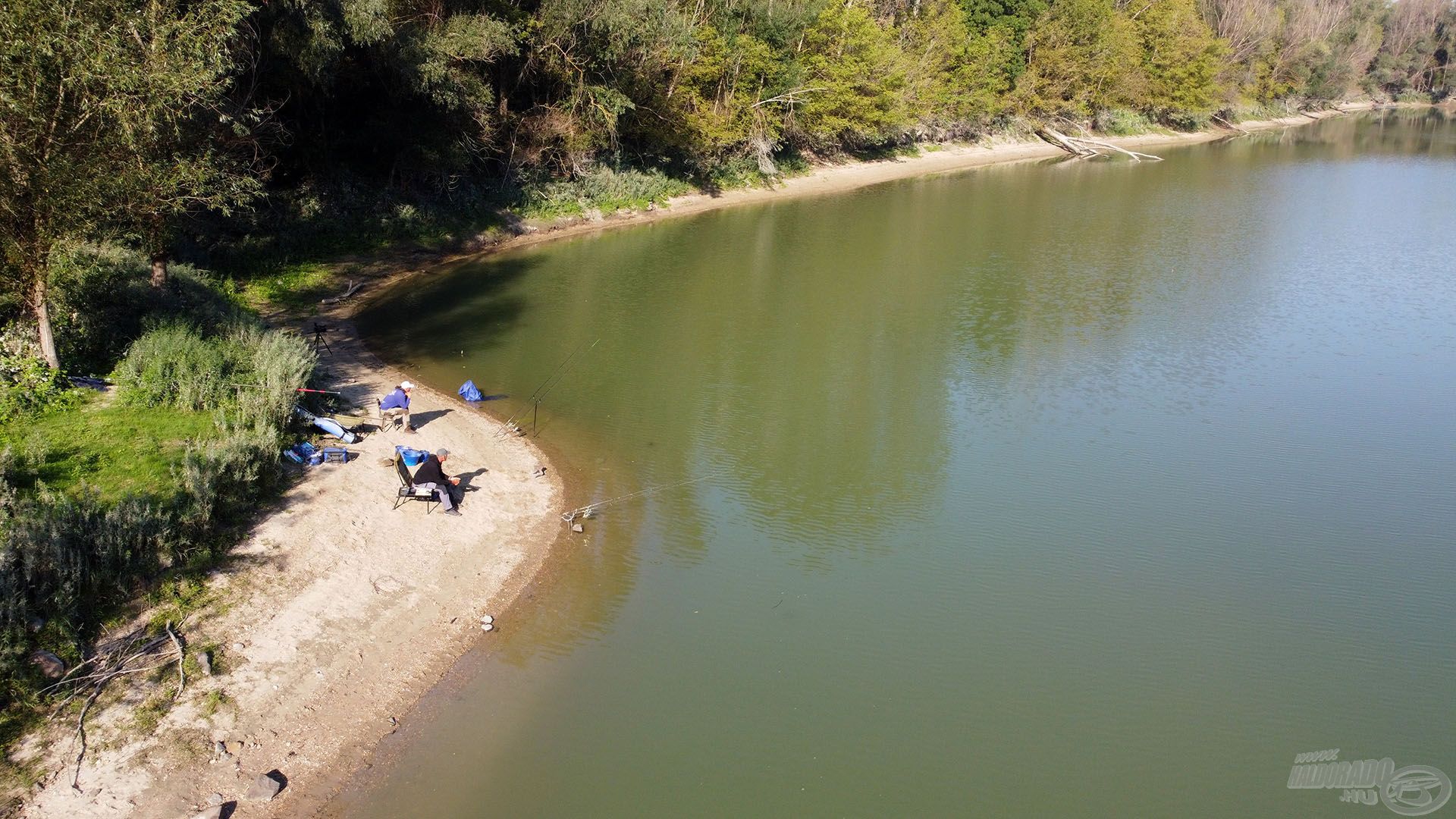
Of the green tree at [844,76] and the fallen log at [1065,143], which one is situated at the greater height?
the green tree at [844,76]

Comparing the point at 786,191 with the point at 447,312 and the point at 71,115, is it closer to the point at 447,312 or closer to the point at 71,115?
the point at 447,312

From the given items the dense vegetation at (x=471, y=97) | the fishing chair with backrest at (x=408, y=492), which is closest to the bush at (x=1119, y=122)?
the dense vegetation at (x=471, y=97)

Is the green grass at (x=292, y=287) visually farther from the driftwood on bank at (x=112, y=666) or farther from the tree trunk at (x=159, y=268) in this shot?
the driftwood on bank at (x=112, y=666)

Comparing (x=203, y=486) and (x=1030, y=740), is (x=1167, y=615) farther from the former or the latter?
(x=203, y=486)

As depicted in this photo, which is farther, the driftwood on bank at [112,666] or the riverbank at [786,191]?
the riverbank at [786,191]

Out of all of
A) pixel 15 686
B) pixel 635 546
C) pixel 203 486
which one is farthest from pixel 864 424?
pixel 15 686
